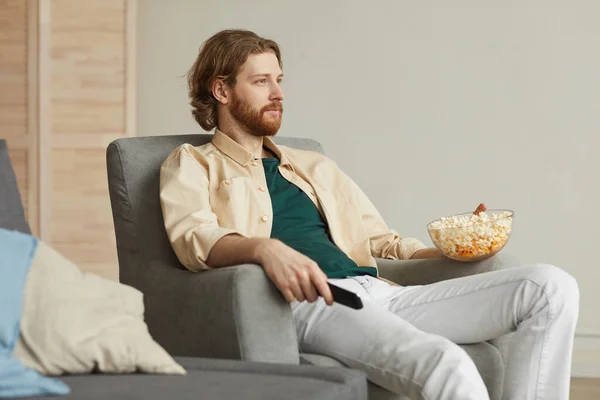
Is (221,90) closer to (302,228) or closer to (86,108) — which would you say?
(302,228)

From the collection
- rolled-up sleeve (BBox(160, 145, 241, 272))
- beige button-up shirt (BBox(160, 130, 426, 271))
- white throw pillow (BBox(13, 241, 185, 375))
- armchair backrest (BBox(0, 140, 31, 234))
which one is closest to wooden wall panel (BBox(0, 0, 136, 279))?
beige button-up shirt (BBox(160, 130, 426, 271))

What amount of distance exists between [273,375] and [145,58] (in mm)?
3162

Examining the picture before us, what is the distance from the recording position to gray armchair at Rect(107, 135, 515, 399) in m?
1.94

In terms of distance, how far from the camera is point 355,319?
2.09 m

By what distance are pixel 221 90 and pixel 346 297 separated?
97cm

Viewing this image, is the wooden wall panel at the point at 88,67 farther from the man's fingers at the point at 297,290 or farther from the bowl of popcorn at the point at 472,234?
the man's fingers at the point at 297,290

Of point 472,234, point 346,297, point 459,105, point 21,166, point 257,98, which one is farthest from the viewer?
point 21,166

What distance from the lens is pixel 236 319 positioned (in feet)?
6.32

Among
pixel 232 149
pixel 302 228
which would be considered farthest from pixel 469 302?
pixel 232 149

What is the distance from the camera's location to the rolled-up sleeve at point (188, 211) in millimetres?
2180

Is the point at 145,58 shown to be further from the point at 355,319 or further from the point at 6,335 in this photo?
the point at 6,335

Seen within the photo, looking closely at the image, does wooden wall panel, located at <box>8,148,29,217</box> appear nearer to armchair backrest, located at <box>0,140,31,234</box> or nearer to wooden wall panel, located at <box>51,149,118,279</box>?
wooden wall panel, located at <box>51,149,118,279</box>

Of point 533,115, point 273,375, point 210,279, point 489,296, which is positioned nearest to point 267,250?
point 210,279

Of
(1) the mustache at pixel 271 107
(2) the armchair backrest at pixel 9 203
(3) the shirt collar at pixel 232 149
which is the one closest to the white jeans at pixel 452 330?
(3) the shirt collar at pixel 232 149
